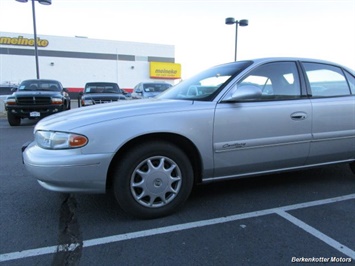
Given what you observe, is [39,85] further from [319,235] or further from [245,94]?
[319,235]

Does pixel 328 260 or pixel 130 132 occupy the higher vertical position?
pixel 130 132

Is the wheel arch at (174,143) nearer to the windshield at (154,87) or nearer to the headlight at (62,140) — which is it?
the headlight at (62,140)

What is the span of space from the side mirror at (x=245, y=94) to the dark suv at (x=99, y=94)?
789 centimetres

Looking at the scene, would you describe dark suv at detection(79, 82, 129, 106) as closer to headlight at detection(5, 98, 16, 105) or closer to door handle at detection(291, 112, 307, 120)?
headlight at detection(5, 98, 16, 105)

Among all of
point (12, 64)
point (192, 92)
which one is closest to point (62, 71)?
point (12, 64)

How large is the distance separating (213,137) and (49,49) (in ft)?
137

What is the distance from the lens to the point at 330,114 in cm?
356

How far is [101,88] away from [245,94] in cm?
949

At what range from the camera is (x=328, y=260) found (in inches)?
88.9

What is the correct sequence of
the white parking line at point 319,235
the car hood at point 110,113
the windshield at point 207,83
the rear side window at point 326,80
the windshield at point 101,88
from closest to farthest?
the white parking line at point 319,235 → the car hood at point 110,113 → the windshield at point 207,83 → the rear side window at point 326,80 → the windshield at point 101,88

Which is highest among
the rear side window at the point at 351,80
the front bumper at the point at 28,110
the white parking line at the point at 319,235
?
the rear side window at the point at 351,80

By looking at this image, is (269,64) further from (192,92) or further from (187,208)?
(187,208)

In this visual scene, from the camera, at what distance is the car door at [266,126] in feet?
10.1

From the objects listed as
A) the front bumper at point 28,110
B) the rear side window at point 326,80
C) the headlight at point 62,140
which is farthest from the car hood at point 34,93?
the rear side window at point 326,80
